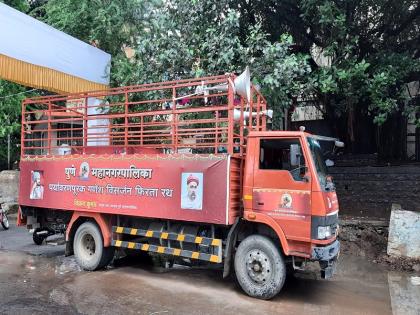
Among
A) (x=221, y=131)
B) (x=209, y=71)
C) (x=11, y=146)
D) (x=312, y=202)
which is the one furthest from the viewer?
(x=11, y=146)

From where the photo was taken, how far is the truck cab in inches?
236

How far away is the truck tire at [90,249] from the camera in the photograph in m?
7.96

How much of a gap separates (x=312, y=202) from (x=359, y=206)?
5361 millimetres

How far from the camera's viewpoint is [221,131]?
7.21m

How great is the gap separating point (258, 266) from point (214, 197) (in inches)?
47.0

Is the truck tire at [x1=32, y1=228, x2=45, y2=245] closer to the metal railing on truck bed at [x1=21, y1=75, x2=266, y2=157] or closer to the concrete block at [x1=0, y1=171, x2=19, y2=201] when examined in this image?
the metal railing on truck bed at [x1=21, y1=75, x2=266, y2=157]

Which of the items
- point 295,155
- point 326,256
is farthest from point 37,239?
point 326,256

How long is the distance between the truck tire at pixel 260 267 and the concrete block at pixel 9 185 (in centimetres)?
1095

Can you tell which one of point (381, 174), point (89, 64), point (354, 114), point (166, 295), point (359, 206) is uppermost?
point (89, 64)

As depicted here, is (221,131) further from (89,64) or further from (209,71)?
(89,64)

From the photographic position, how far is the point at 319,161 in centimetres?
637

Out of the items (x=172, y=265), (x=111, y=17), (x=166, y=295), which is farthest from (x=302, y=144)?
(x=111, y=17)

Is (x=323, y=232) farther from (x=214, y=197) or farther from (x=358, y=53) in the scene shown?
(x=358, y=53)

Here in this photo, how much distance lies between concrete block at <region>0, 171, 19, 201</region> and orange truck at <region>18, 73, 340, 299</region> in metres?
7.13
